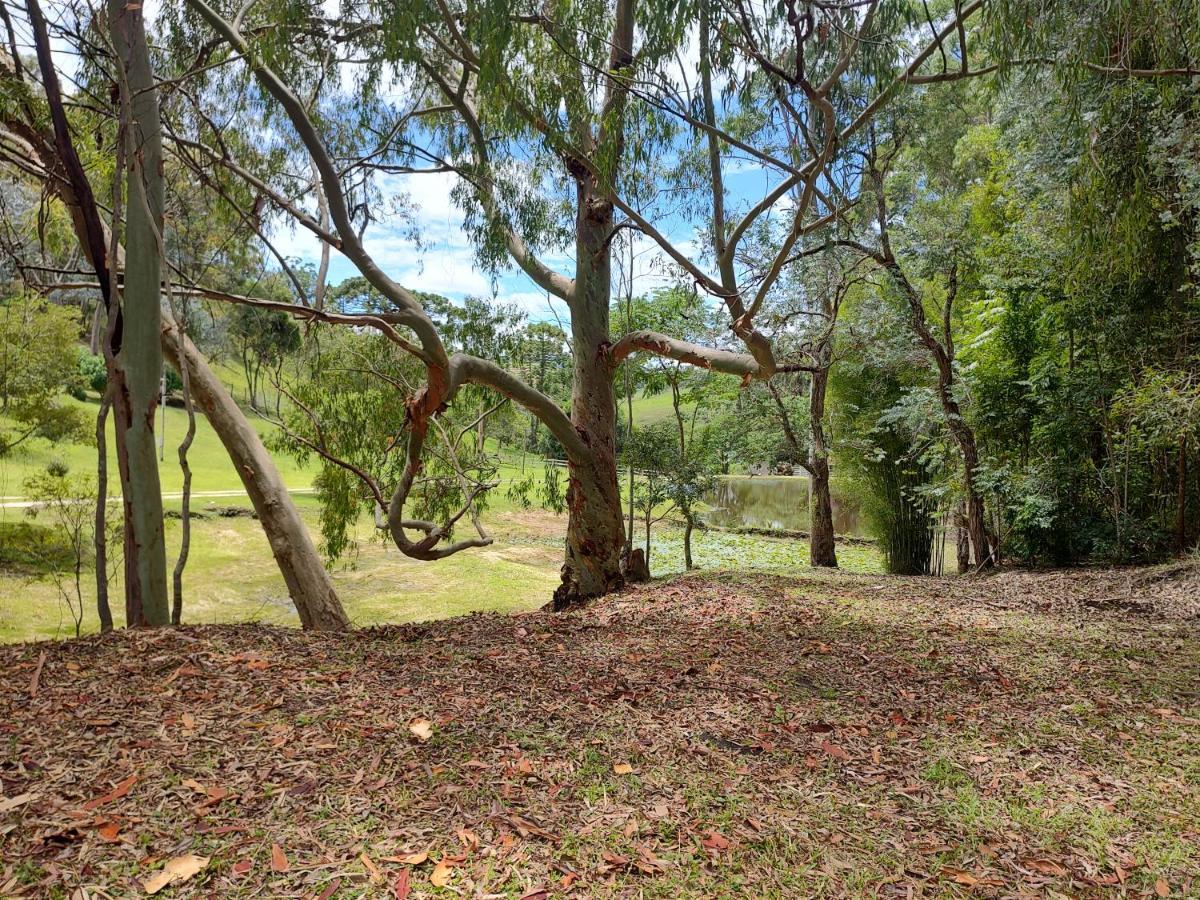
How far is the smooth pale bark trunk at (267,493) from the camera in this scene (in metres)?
4.11

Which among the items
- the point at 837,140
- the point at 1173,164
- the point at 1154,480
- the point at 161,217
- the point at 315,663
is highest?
the point at 1173,164

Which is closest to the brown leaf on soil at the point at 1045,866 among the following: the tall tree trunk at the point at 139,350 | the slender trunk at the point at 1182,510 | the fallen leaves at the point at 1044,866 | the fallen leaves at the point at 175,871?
the fallen leaves at the point at 1044,866

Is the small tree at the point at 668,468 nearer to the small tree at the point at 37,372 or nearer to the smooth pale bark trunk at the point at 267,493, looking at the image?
the smooth pale bark trunk at the point at 267,493

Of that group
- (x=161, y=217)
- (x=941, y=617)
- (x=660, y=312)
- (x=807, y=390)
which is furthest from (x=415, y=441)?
(x=807, y=390)

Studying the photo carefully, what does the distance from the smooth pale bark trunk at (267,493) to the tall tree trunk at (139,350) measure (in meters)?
1.21

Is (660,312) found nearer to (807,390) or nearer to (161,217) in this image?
(807,390)

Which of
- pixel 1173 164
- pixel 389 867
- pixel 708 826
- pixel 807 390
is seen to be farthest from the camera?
pixel 807 390

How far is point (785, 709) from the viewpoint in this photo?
2383 mm

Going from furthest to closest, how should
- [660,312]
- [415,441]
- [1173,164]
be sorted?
1. [660,312]
2. [1173,164]
3. [415,441]

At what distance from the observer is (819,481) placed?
8.38 m

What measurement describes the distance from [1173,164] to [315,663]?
5.62 m

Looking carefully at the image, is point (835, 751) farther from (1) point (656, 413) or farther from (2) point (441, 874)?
(1) point (656, 413)

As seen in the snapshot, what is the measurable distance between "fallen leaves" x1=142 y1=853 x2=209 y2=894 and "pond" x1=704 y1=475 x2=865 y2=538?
36.7ft

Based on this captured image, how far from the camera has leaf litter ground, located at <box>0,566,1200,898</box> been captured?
148cm
